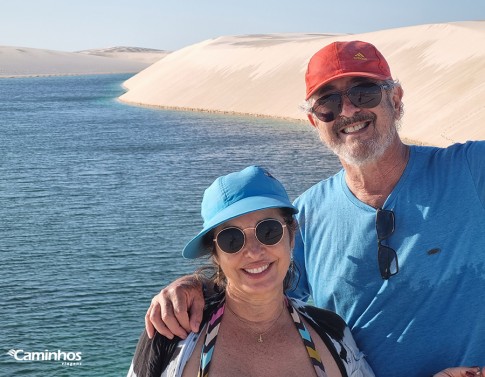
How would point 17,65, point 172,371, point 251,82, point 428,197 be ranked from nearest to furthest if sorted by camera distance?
point 172,371
point 428,197
point 251,82
point 17,65

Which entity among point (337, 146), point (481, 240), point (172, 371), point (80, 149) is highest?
point (337, 146)

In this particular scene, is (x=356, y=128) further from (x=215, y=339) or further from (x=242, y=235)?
(x=215, y=339)

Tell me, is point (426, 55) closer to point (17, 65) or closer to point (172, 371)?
point (172, 371)

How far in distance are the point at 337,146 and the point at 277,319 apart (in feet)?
3.29

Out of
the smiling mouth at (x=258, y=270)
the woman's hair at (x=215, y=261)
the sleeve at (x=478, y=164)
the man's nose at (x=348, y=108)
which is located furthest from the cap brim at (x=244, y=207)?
the sleeve at (x=478, y=164)

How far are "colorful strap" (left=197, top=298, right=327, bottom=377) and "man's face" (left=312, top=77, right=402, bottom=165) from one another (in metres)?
0.90

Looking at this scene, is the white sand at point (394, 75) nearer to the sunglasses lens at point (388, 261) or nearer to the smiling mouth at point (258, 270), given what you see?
the sunglasses lens at point (388, 261)

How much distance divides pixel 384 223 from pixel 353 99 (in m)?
0.64

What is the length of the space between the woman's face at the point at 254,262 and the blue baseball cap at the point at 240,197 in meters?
0.07

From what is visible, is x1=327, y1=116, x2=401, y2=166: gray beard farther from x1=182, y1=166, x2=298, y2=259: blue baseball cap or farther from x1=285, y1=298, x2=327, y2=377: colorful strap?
x1=285, y1=298, x2=327, y2=377: colorful strap

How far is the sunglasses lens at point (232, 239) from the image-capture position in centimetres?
301

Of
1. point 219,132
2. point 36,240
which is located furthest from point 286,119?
point 36,240

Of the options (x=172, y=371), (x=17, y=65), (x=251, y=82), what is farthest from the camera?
(x=17, y=65)

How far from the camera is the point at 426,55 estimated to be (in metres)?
44.1
